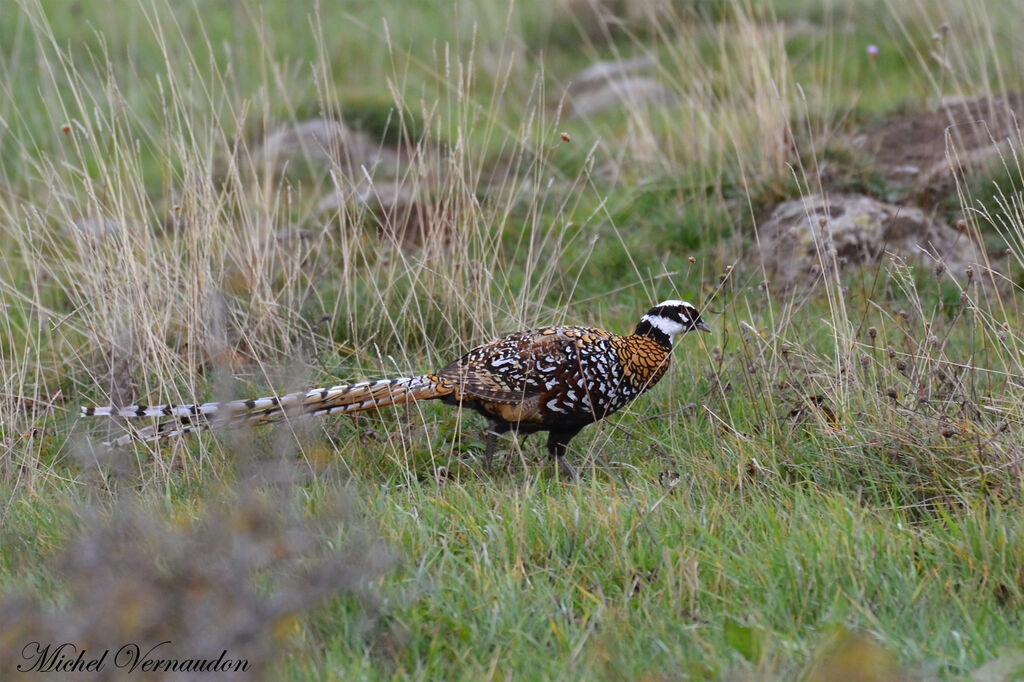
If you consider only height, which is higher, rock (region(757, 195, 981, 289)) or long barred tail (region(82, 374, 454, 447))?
long barred tail (region(82, 374, 454, 447))

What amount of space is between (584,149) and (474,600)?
5410 millimetres

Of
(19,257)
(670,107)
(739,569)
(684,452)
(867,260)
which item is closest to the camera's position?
(739,569)

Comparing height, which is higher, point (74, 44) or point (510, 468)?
point (74, 44)

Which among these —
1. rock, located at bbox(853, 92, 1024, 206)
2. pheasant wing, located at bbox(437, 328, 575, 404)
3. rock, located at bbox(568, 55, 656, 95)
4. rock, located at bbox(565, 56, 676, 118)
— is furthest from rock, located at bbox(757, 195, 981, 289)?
rock, located at bbox(568, 55, 656, 95)

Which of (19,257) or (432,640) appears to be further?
(19,257)

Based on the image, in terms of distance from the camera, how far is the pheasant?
14.6 feet

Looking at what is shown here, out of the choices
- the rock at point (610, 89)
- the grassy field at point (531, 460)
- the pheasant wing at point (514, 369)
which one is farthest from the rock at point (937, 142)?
the pheasant wing at point (514, 369)

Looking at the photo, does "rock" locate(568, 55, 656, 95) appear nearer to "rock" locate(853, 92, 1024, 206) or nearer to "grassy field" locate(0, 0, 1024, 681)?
"grassy field" locate(0, 0, 1024, 681)

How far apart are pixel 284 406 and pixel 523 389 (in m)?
0.97

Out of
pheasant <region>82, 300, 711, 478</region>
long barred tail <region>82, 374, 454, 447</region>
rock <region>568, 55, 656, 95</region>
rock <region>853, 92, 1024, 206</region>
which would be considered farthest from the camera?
rock <region>568, 55, 656, 95</region>

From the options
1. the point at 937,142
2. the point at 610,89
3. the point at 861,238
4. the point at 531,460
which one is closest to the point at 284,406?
the point at 531,460

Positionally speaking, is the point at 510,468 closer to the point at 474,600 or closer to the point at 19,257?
the point at 474,600

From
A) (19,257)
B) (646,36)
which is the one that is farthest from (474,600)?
(646,36)

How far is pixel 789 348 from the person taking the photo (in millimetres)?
4652
